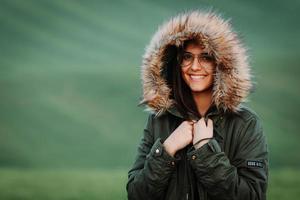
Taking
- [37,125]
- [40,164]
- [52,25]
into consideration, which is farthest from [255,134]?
[52,25]

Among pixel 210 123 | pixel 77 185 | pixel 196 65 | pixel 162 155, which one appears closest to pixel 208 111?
pixel 210 123

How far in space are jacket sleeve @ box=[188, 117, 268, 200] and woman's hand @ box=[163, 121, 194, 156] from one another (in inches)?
3.2

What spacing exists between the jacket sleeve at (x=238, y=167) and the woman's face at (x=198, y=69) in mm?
254

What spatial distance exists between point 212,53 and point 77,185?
5491 millimetres

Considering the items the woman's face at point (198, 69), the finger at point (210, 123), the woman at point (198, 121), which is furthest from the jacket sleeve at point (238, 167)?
the woman's face at point (198, 69)

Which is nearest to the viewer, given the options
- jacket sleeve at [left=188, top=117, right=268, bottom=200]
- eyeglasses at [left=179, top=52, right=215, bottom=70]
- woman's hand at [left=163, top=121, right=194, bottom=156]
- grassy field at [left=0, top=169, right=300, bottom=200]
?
jacket sleeve at [left=188, top=117, right=268, bottom=200]

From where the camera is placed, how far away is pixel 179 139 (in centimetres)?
309

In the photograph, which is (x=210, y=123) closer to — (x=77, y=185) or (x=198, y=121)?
(x=198, y=121)

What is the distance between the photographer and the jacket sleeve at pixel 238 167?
9.69ft

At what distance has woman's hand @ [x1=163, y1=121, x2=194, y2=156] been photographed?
308 cm

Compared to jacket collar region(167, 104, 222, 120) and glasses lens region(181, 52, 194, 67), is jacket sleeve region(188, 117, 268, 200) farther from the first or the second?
glasses lens region(181, 52, 194, 67)

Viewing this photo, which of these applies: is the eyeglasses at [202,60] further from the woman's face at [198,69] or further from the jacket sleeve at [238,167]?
the jacket sleeve at [238,167]

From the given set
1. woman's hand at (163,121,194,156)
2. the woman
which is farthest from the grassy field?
woman's hand at (163,121,194,156)

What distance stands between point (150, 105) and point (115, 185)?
17.6 ft
